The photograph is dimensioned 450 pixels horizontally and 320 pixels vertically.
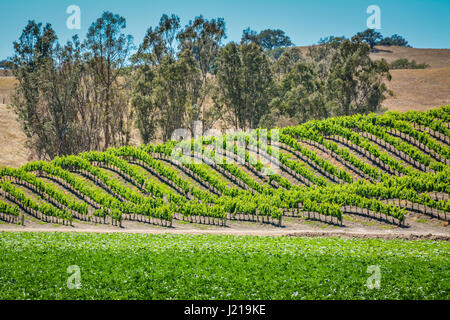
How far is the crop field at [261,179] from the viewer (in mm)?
23297

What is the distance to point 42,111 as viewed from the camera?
A: 42.6 m

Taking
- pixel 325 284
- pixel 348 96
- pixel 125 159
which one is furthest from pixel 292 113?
pixel 325 284

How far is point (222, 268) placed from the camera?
503 inches

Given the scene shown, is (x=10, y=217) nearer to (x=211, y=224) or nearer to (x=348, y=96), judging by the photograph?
(x=211, y=224)

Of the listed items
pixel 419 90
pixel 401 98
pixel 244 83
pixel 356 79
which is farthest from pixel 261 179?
pixel 419 90

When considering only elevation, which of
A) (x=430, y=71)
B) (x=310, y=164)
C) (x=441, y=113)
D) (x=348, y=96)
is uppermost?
(x=430, y=71)

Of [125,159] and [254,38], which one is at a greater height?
[254,38]

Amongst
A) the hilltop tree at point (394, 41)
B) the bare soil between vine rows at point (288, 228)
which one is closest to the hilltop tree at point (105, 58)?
the bare soil between vine rows at point (288, 228)

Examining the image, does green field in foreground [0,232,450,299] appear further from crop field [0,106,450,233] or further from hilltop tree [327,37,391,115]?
hilltop tree [327,37,391,115]

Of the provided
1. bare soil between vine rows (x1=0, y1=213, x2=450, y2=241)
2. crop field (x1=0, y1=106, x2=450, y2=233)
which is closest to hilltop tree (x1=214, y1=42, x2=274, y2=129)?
crop field (x1=0, y1=106, x2=450, y2=233)

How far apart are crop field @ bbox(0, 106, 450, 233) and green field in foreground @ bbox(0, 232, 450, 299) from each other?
5.79m

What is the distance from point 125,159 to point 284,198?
14.8m

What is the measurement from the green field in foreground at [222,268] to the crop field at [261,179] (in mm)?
5793

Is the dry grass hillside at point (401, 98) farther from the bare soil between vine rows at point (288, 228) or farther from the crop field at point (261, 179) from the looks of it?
the bare soil between vine rows at point (288, 228)
